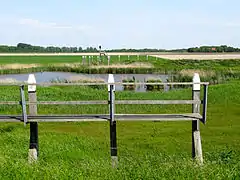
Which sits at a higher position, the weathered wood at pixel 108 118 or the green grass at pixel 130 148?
the weathered wood at pixel 108 118

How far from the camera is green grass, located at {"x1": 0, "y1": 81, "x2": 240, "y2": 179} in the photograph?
7.81 m

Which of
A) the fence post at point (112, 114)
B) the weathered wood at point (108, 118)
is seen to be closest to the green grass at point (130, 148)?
the fence post at point (112, 114)

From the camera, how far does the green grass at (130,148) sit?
7809 mm

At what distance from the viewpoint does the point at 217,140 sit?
49.1ft

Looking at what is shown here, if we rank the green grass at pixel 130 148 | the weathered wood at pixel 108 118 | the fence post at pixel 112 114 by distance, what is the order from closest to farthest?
the green grass at pixel 130 148
the fence post at pixel 112 114
the weathered wood at pixel 108 118

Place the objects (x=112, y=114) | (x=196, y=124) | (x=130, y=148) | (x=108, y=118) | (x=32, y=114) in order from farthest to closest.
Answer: (x=130, y=148), (x=196, y=124), (x=32, y=114), (x=108, y=118), (x=112, y=114)

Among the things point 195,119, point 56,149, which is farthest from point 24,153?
point 195,119

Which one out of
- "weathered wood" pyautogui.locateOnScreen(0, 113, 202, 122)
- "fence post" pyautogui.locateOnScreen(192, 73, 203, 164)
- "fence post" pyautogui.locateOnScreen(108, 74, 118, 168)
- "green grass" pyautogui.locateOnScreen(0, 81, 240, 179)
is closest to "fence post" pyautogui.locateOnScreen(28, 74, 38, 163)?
"weathered wood" pyautogui.locateOnScreen(0, 113, 202, 122)

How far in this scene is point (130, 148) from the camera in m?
13.8

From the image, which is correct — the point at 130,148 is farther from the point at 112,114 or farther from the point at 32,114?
the point at 32,114

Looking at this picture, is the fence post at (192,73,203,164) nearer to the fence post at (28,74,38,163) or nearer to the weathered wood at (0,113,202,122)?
the weathered wood at (0,113,202,122)

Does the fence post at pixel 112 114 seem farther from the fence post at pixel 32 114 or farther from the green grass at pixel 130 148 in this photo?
the fence post at pixel 32 114

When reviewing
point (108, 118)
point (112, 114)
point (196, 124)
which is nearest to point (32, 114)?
point (108, 118)

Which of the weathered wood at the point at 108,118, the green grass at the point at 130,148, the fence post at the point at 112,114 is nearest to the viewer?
the green grass at the point at 130,148
